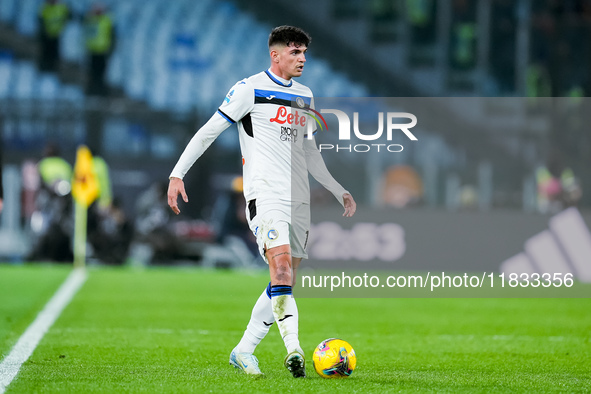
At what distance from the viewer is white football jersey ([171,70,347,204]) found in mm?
5035

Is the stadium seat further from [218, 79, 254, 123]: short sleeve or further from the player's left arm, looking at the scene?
[218, 79, 254, 123]: short sleeve

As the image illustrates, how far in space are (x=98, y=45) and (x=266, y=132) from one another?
1703cm

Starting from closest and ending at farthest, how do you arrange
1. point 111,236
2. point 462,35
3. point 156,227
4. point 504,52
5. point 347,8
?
1. point 156,227
2. point 111,236
3. point 504,52
4. point 462,35
5. point 347,8

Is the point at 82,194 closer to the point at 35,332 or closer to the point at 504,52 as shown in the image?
the point at 35,332

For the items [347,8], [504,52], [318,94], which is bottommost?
[318,94]

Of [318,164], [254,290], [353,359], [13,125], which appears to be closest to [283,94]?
[318,164]

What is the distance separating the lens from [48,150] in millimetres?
16578

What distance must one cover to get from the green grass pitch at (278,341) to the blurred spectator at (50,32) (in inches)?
377

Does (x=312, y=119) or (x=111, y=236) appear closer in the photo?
Answer: (x=312, y=119)

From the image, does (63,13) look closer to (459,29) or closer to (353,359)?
(459,29)

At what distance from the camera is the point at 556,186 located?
1582 centimetres

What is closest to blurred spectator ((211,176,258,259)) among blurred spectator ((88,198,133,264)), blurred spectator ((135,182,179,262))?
blurred spectator ((135,182,179,262))

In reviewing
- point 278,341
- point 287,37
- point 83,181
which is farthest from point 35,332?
point 83,181

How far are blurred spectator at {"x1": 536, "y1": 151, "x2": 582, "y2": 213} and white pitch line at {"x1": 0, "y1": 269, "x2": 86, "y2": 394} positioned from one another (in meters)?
7.20
